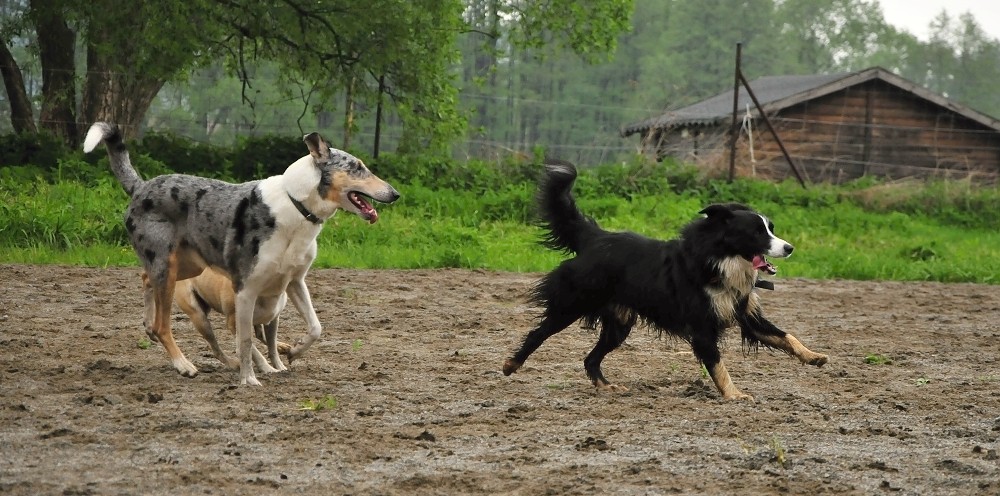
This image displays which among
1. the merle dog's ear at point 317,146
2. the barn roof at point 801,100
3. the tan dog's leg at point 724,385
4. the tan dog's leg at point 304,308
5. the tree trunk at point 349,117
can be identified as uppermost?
the barn roof at point 801,100

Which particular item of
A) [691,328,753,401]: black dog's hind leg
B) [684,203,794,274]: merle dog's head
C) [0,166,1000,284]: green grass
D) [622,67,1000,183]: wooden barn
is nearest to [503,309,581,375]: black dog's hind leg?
[691,328,753,401]: black dog's hind leg

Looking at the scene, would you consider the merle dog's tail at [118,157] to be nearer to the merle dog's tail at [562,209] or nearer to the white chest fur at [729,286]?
the merle dog's tail at [562,209]

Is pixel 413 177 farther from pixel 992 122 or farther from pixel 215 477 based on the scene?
pixel 992 122

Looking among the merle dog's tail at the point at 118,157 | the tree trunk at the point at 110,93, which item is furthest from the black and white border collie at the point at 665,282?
the tree trunk at the point at 110,93

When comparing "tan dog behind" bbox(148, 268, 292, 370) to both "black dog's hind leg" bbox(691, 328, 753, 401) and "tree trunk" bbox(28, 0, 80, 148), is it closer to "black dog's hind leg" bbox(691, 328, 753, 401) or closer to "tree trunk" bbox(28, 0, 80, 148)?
"black dog's hind leg" bbox(691, 328, 753, 401)

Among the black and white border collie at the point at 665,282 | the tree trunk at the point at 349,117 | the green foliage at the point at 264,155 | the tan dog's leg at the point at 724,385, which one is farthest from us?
the tree trunk at the point at 349,117

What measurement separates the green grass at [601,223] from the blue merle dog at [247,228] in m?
5.43

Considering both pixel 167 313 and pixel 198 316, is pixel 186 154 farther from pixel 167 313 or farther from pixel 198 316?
pixel 167 313

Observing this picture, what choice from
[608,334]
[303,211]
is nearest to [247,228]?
[303,211]

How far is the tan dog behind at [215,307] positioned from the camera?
24.2 ft

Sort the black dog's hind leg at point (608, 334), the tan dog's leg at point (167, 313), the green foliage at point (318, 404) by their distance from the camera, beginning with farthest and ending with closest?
the black dog's hind leg at point (608, 334) → the tan dog's leg at point (167, 313) → the green foliage at point (318, 404)

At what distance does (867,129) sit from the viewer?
29969mm

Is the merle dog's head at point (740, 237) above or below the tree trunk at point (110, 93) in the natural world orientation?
below

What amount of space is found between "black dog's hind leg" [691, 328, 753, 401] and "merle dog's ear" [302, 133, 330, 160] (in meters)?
2.30
